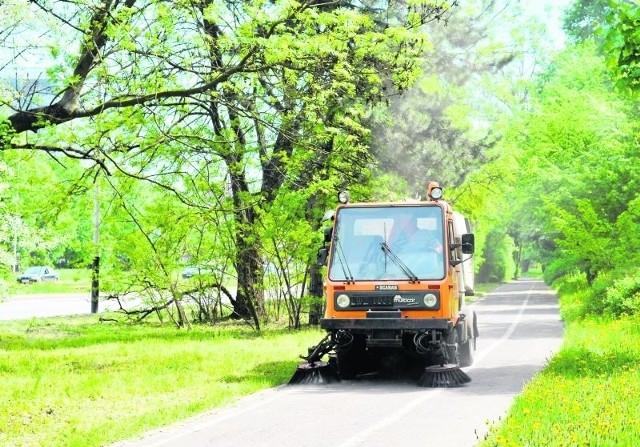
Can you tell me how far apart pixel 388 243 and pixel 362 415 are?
4.25 m

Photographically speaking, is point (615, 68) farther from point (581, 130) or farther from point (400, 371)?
point (581, 130)

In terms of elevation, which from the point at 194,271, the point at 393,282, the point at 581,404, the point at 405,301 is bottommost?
the point at 581,404

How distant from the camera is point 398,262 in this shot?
47.1 ft

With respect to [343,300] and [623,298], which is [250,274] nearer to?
[623,298]

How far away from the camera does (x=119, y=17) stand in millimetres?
15289

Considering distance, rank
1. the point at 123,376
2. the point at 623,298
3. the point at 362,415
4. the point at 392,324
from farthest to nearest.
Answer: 1. the point at 623,298
2. the point at 123,376
3. the point at 392,324
4. the point at 362,415

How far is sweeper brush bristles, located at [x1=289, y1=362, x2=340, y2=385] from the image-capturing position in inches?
546

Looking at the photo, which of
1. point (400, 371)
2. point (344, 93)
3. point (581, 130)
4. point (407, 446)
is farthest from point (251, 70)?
point (581, 130)

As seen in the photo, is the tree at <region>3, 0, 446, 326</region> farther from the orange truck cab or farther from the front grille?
the front grille

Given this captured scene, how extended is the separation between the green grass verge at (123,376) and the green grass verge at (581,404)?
151 inches

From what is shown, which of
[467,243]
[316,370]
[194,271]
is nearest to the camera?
[316,370]

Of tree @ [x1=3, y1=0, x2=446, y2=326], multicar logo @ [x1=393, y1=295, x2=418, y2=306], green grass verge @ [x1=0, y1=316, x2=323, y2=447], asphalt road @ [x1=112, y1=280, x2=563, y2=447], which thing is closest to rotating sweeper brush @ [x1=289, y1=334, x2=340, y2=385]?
asphalt road @ [x1=112, y1=280, x2=563, y2=447]

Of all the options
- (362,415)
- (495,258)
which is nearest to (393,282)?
(362,415)

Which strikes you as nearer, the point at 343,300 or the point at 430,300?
the point at 430,300
